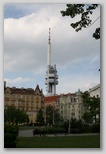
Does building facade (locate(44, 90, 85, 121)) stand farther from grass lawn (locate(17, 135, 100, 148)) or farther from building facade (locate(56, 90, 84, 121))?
grass lawn (locate(17, 135, 100, 148))

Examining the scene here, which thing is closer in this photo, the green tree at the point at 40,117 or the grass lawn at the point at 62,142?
the grass lawn at the point at 62,142

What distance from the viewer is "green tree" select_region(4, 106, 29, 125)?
6465 millimetres

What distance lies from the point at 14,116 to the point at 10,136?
12.0 inches

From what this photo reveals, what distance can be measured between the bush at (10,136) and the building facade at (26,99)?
0.31 meters

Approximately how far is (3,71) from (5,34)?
0.55 metres

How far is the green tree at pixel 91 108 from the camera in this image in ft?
21.6

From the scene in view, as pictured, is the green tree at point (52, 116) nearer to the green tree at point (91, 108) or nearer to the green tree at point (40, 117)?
the green tree at point (40, 117)

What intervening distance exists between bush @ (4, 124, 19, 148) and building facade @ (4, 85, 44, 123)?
1.02 ft

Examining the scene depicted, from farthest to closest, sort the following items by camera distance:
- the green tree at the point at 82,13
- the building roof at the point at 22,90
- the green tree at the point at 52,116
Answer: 1. the green tree at the point at 52,116
2. the green tree at the point at 82,13
3. the building roof at the point at 22,90

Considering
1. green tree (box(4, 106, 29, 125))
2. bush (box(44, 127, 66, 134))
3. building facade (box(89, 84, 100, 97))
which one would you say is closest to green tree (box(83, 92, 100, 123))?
building facade (box(89, 84, 100, 97))

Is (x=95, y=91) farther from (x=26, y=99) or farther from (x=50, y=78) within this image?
(x=26, y=99)

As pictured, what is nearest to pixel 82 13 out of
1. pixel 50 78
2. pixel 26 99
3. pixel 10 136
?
pixel 50 78

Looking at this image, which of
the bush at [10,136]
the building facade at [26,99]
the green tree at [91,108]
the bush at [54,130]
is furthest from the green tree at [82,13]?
the bush at [10,136]

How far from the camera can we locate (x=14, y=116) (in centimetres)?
649
